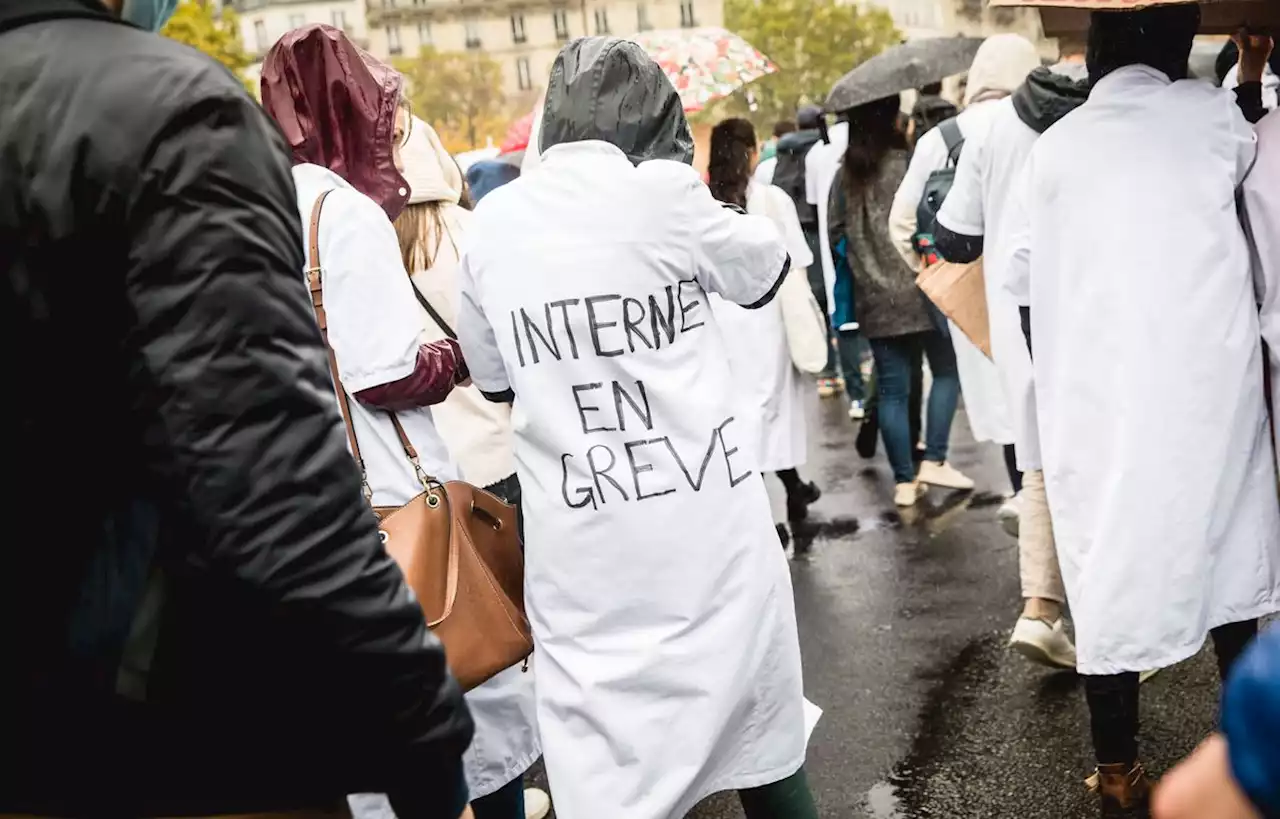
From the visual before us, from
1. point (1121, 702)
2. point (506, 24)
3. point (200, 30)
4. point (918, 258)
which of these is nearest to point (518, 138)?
point (918, 258)

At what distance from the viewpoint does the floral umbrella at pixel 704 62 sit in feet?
24.4

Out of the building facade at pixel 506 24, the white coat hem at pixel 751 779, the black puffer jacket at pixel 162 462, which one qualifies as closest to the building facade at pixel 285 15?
the building facade at pixel 506 24

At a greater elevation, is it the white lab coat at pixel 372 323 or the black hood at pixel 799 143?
the white lab coat at pixel 372 323

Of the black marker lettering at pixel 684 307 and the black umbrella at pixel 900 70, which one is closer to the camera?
the black marker lettering at pixel 684 307

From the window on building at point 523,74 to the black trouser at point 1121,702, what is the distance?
80.3m

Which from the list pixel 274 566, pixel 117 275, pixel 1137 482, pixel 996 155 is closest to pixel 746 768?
pixel 1137 482

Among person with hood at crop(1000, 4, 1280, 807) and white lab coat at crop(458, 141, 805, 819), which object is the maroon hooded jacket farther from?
person with hood at crop(1000, 4, 1280, 807)

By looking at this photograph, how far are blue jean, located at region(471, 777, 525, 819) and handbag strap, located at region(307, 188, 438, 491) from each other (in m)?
0.84

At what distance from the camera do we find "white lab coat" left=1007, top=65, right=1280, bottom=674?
3.18m

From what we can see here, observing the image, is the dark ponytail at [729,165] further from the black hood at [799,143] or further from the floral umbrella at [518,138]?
the black hood at [799,143]

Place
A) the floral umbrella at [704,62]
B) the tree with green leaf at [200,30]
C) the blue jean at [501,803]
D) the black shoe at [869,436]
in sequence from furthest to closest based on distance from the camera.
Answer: the tree with green leaf at [200,30], the black shoe at [869,436], the floral umbrella at [704,62], the blue jean at [501,803]

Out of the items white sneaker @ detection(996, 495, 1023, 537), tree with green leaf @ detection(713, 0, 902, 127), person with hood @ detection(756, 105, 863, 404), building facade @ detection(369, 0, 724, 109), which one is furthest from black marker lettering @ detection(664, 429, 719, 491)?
building facade @ detection(369, 0, 724, 109)

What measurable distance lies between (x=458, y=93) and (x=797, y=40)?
65.6 feet

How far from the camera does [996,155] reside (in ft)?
15.2
